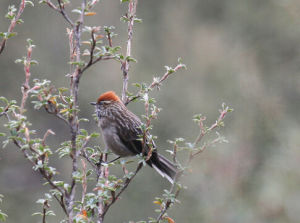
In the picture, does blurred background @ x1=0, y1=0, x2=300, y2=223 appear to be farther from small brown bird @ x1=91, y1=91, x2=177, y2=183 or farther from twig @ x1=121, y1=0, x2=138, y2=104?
twig @ x1=121, y1=0, x2=138, y2=104

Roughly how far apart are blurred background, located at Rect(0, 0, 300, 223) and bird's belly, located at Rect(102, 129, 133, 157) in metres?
3.38

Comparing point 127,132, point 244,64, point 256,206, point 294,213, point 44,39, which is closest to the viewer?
point 127,132

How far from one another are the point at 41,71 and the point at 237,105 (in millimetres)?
6436

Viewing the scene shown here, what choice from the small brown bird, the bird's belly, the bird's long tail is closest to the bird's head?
the small brown bird

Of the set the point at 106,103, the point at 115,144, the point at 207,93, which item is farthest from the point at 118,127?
the point at 207,93

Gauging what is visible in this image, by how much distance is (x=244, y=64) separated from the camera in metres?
12.9

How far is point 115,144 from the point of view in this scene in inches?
184

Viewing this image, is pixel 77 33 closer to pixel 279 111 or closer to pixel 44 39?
pixel 279 111

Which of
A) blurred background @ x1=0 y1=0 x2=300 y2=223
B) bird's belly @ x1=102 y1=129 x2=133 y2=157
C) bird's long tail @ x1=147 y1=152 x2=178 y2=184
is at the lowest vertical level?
bird's long tail @ x1=147 y1=152 x2=178 y2=184

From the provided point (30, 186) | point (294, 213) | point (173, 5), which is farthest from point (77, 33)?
point (173, 5)

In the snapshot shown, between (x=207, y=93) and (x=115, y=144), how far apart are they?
10411mm

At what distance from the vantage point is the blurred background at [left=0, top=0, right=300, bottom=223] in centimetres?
809

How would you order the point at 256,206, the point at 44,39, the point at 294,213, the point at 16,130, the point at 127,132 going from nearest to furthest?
the point at 16,130
the point at 127,132
the point at 294,213
the point at 256,206
the point at 44,39

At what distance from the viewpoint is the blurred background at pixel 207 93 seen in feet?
26.6
